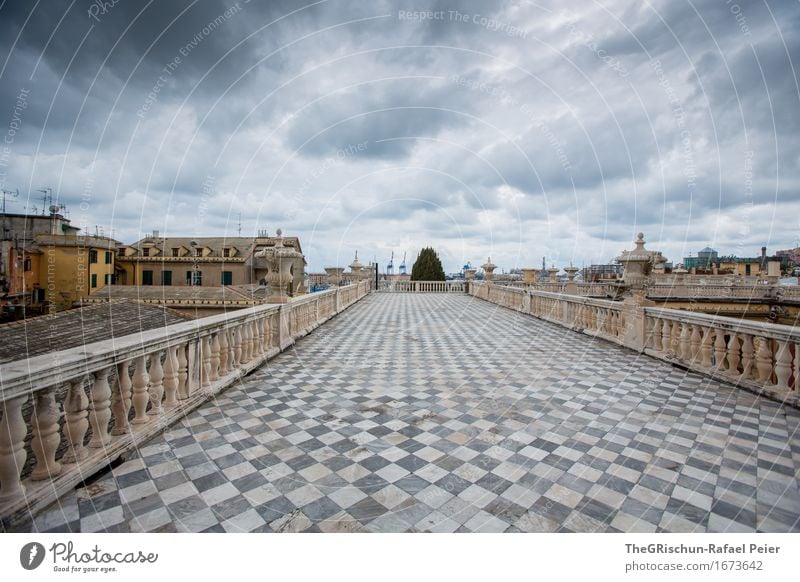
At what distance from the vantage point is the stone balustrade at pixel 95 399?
2332 mm

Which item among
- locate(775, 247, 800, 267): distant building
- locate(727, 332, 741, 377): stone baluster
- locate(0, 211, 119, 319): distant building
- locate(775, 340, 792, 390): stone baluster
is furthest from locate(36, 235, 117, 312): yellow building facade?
locate(775, 247, 800, 267): distant building

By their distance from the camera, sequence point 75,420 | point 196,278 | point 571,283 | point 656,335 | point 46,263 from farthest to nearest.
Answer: point 196,278, point 46,263, point 571,283, point 656,335, point 75,420

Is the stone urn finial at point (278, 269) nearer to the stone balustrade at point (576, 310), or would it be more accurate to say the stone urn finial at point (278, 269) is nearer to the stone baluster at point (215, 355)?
Answer: the stone baluster at point (215, 355)

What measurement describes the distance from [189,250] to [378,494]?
4492cm

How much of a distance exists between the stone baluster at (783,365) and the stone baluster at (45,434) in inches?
308

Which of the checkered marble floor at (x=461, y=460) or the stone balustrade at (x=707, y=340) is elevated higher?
the stone balustrade at (x=707, y=340)

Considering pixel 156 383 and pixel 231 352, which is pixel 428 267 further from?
pixel 156 383

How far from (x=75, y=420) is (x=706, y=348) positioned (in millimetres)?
8393

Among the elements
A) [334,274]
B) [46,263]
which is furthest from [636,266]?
[46,263]

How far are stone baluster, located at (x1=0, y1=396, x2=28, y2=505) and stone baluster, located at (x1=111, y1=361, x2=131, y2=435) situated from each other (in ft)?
3.04

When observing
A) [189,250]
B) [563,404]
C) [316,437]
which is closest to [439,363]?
[563,404]

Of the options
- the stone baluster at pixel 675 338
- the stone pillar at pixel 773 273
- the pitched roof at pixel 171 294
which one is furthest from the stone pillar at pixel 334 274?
the stone pillar at pixel 773 273

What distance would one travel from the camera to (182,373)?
167 inches

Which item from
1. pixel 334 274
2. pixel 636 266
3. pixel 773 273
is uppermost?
pixel 773 273
